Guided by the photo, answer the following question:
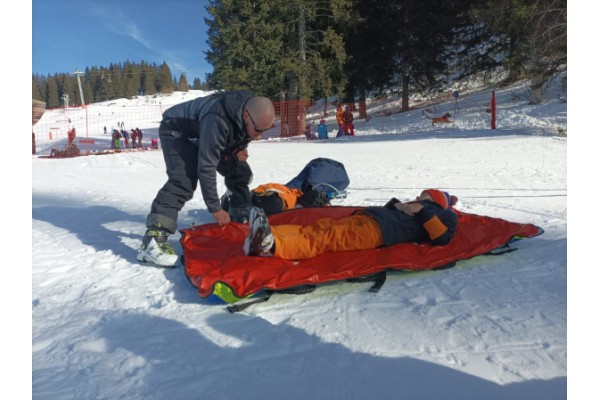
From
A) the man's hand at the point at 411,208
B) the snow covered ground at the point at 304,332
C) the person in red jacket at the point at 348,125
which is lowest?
the snow covered ground at the point at 304,332

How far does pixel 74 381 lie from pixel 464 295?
1.72 metres

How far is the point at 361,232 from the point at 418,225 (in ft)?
1.33

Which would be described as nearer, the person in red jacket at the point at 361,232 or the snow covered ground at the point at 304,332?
the snow covered ground at the point at 304,332

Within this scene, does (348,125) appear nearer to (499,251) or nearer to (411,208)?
(411,208)

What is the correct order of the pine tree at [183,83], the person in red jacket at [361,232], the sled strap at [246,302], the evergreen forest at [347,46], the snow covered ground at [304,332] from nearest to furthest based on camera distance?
the snow covered ground at [304,332]
the sled strap at [246,302]
the person in red jacket at [361,232]
the evergreen forest at [347,46]
the pine tree at [183,83]

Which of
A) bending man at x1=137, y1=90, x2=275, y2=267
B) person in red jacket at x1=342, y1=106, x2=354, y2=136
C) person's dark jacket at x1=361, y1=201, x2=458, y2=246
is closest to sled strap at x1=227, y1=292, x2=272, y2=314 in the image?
bending man at x1=137, y1=90, x2=275, y2=267

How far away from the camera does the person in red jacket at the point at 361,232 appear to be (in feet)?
7.52

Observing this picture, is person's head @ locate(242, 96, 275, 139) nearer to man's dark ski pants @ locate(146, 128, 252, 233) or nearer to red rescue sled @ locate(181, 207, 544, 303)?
man's dark ski pants @ locate(146, 128, 252, 233)

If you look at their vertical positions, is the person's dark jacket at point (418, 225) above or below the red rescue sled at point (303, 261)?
above

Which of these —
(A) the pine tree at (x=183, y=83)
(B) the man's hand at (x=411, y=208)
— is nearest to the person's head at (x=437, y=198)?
(B) the man's hand at (x=411, y=208)

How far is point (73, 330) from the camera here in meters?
1.75

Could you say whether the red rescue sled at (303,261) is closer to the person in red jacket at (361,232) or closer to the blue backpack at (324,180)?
the person in red jacket at (361,232)

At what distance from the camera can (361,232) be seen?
2504mm
